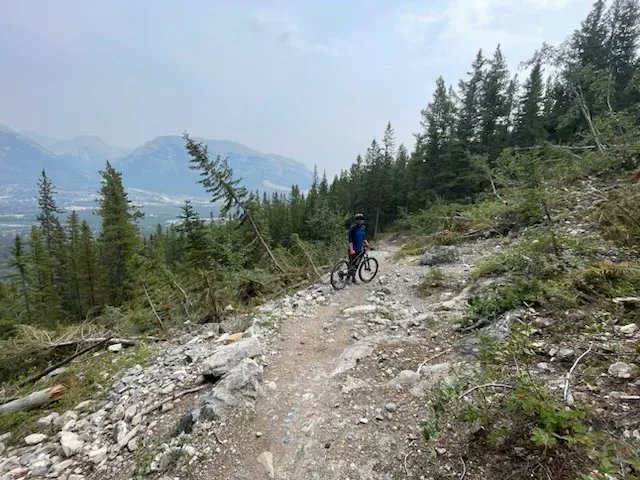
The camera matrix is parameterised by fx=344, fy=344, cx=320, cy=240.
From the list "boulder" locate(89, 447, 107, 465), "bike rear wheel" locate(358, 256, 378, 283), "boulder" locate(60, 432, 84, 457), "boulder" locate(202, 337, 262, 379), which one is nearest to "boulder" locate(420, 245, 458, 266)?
"bike rear wheel" locate(358, 256, 378, 283)

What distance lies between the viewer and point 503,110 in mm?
35094

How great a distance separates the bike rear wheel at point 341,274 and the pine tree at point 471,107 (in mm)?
29176

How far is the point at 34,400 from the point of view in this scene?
767 centimetres

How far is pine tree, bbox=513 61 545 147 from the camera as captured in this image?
1375 inches

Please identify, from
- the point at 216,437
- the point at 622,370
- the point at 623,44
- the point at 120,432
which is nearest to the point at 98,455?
the point at 120,432

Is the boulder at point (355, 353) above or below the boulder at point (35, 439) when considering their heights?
above

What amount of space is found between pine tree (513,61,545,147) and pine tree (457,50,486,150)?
4590mm

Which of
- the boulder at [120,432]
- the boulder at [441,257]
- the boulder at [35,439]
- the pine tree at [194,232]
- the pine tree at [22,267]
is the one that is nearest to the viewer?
the boulder at [120,432]

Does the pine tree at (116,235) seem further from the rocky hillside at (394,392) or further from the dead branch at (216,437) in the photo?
the dead branch at (216,437)

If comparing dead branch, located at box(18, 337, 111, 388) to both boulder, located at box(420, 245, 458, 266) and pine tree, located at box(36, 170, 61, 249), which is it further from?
pine tree, located at box(36, 170, 61, 249)

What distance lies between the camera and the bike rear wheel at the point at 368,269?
11.5 meters

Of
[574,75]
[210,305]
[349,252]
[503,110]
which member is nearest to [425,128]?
[503,110]

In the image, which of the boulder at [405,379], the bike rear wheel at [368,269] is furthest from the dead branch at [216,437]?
the bike rear wheel at [368,269]

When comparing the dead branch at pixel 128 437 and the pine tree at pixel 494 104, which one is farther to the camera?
the pine tree at pixel 494 104
